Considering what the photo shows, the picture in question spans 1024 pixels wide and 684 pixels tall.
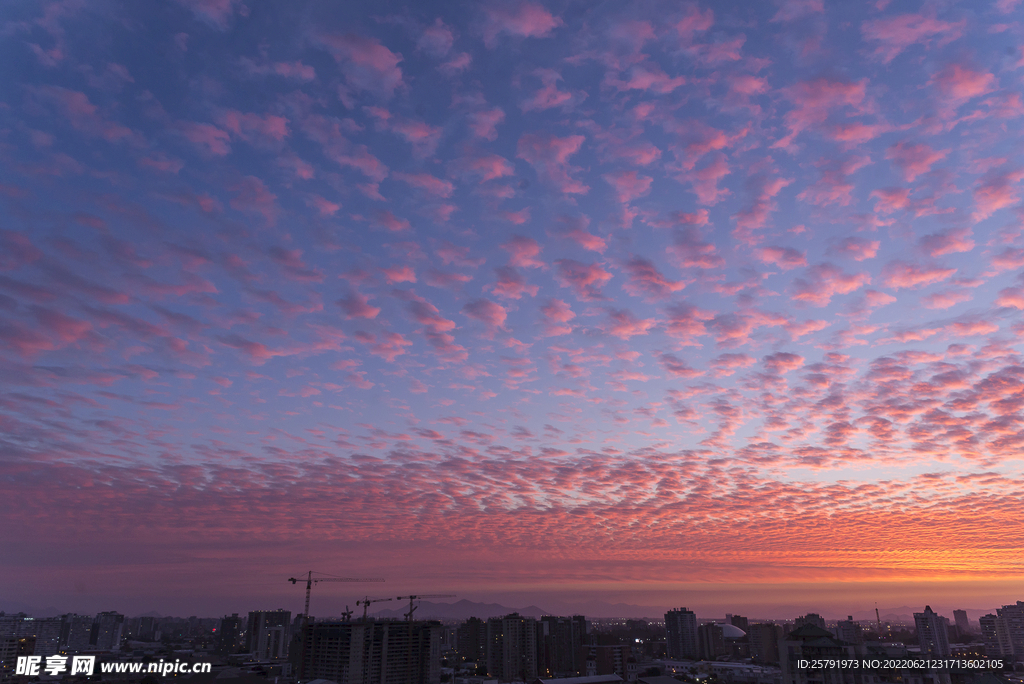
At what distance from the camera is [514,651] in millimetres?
159750

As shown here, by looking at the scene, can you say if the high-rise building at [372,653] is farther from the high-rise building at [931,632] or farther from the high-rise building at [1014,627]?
the high-rise building at [1014,627]

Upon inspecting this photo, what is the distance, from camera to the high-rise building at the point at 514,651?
157 metres

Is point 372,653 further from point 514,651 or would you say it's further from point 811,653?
point 811,653

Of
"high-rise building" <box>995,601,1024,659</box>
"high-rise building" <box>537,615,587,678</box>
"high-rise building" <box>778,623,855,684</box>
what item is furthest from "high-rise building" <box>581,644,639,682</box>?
"high-rise building" <box>995,601,1024,659</box>

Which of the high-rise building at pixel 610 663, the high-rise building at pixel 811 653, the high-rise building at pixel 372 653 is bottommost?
the high-rise building at pixel 610 663

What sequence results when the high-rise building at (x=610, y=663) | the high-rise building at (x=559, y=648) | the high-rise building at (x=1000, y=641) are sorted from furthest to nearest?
the high-rise building at (x=1000, y=641) < the high-rise building at (x=559, y=648) < the high-rise building at (x=610, y=663)

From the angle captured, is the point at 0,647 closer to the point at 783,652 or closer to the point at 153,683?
the point at 153,683

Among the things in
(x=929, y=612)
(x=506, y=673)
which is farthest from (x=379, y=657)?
(x=929, y=612)

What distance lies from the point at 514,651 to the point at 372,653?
46.1 meters

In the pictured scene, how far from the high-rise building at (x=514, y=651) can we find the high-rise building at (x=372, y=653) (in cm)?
2489

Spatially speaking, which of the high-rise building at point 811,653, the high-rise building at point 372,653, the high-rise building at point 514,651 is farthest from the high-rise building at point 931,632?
the high-rise building at point 372,653

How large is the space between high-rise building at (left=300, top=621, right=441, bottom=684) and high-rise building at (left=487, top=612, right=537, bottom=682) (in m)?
24.9

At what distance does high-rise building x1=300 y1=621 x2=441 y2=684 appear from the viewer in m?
128

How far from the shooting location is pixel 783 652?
83.4 m
